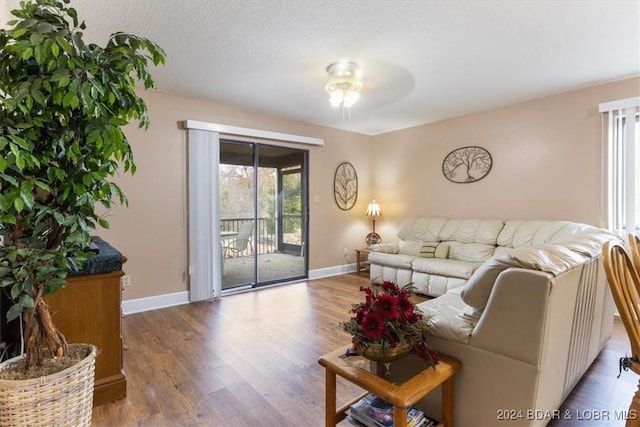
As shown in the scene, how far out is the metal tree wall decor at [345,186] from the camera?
5.32 metres

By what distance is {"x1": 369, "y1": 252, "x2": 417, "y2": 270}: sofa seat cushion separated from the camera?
4.19m

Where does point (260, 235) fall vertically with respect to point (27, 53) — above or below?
below

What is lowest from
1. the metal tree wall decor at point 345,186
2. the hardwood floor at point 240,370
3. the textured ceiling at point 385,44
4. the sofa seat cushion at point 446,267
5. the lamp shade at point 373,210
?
the hardwood floor at point 240,370

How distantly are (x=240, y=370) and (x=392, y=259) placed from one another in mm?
2678

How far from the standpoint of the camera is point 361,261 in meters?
5.53

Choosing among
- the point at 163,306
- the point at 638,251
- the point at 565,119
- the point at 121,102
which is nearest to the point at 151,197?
the point at 163,306

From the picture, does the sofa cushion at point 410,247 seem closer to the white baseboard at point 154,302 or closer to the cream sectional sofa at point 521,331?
the cream sectional sofa at point 521,331

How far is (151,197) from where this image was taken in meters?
3.56

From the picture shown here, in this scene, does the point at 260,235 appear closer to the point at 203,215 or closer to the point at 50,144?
the point at 203,215

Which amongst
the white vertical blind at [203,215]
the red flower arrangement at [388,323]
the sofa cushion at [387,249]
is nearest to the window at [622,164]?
the sofa cushion at [387,249]

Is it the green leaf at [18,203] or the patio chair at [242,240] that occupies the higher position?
the green leaf at [18,203]

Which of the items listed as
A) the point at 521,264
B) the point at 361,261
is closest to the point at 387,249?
the point at 361,261

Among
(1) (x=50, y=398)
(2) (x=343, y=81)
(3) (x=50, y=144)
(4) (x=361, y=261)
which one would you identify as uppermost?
(2) (x=343, y=81)

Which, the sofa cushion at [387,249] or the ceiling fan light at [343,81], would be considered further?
the sofa cushion at [387,249]
